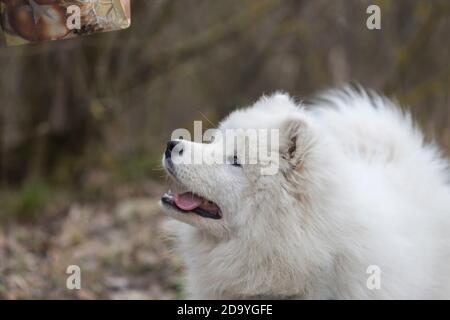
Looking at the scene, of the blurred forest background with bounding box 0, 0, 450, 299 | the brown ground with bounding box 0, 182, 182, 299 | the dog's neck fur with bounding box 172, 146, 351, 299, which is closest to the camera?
the dog's neck fur with bounding box 172, 146, 351, 299

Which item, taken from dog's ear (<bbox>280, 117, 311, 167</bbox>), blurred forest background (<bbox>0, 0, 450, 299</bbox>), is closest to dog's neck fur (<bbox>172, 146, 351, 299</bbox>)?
dog's ear (<bbox>280, 117, 311, 167</bbox>)

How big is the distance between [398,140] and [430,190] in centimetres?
49

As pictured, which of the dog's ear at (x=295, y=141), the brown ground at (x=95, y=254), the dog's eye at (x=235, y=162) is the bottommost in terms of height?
the brown ground at (x=95, y=254)

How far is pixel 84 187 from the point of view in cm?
924

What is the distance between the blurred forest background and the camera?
845 centimetres

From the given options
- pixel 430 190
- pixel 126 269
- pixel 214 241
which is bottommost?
pixel 126 269

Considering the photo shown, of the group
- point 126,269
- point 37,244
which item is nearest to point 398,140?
point 126,269

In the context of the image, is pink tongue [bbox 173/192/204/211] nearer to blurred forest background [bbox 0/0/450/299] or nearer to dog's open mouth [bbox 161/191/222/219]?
dog's open mouth [bbox 161/191/222/219]

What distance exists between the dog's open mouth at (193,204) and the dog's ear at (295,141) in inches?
19.4

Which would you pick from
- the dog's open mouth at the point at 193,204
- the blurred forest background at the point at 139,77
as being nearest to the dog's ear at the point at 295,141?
the dog's open mouth at the point at 193,204

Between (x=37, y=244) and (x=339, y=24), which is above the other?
(x=339, y=24)

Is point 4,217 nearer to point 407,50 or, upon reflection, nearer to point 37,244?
point 37,244

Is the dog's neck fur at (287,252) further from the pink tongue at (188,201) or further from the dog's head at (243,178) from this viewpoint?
the pink tongue at (188,201)

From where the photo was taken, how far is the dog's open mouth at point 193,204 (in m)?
4.09
